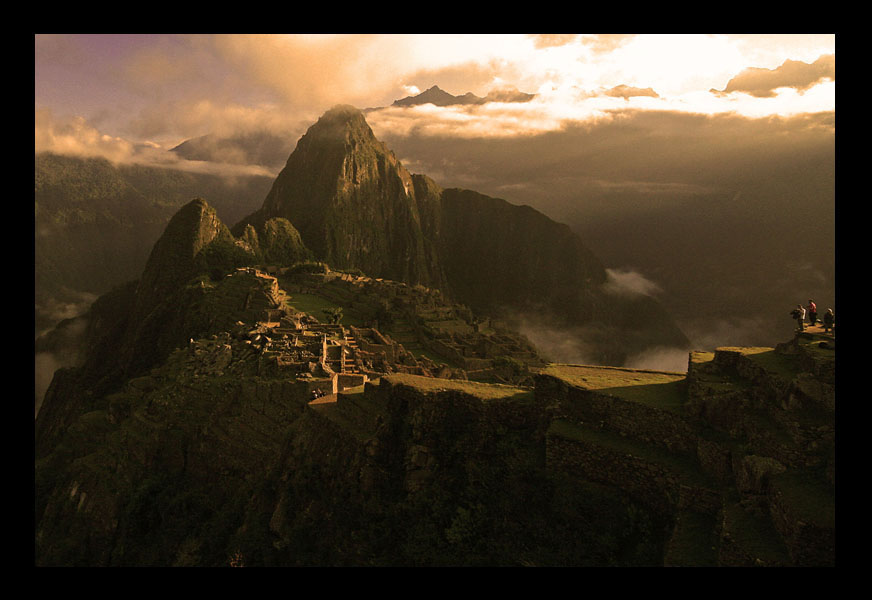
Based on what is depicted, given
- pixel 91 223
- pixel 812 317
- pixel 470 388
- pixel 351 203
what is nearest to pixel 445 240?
pixel 351 203

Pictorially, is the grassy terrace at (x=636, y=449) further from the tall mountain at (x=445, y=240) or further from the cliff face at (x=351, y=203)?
the cliff face at (x=351, y=203)

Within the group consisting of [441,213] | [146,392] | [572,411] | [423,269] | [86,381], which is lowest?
[86,381]

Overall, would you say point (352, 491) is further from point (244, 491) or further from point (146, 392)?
point (146, 392)

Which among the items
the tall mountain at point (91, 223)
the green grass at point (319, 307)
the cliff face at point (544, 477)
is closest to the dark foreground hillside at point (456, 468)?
the cliff face at point (544, 477)

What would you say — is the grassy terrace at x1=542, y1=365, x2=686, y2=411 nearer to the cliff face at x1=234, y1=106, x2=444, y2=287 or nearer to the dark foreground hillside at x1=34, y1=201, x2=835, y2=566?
the dark foreground hillside at x1=34, y1=201, x2=835, y2=566

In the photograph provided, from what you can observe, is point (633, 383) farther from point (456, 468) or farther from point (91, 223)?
point (91, 223)

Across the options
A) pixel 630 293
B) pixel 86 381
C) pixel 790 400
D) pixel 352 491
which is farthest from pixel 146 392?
pixel 630 293

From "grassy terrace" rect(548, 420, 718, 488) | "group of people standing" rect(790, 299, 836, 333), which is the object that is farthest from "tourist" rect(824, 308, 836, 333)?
"grassy terrace" rect(548, 420, 718, 488)
